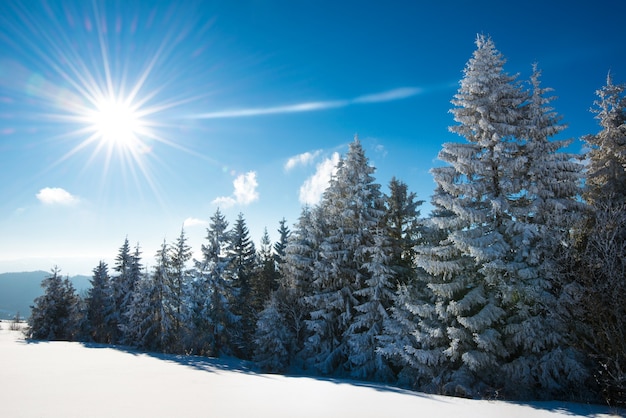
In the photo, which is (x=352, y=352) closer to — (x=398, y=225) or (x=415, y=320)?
(x=415, y=320)

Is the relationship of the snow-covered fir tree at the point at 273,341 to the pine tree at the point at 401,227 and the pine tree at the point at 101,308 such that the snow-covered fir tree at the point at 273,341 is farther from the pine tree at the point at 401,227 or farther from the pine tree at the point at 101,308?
the pine tree at the point at 101,308

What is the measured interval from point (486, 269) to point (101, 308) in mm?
39514

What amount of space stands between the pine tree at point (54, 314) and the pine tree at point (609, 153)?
148 feet

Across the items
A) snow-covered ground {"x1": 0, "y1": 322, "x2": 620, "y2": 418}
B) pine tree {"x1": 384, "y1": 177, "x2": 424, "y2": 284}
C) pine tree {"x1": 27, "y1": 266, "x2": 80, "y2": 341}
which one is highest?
pine tree {"x1": 384, "y1": 177, "x2": 424, "y2": 284}

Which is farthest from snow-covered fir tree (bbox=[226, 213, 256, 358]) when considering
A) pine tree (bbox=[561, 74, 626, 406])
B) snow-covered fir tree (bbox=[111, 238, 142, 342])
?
pine tree (bbox=[561, 74, 626, 406])

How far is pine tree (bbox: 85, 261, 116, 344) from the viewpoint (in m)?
34.9

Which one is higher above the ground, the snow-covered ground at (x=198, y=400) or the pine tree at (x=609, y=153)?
the pine tree at (x=609, y=153)

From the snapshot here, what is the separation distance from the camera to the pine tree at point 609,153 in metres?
13.3

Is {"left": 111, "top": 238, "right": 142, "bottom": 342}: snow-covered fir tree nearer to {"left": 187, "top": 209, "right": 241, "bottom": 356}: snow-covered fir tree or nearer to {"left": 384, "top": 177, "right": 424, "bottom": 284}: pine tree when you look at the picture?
{"left": 187, "top": 209, "right": 241, "bottom": 356}: snow-covered fir tree

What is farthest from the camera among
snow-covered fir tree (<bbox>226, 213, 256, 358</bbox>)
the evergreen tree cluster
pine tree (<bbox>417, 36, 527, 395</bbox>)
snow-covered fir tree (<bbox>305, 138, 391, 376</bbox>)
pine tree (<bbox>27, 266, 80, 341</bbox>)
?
pine tree (<bbox>27, 266, 80, 341</bbox>)

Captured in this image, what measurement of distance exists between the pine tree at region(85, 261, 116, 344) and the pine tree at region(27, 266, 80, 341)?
1.54 m

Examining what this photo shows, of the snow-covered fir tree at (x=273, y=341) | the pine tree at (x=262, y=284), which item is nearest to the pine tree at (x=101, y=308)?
the pine tree at (x=262, y=284)

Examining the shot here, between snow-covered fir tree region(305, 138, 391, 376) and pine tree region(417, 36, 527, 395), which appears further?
snow-covered fir tree region(305, 138, 391, 376)

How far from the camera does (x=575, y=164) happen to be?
13.0 metres
